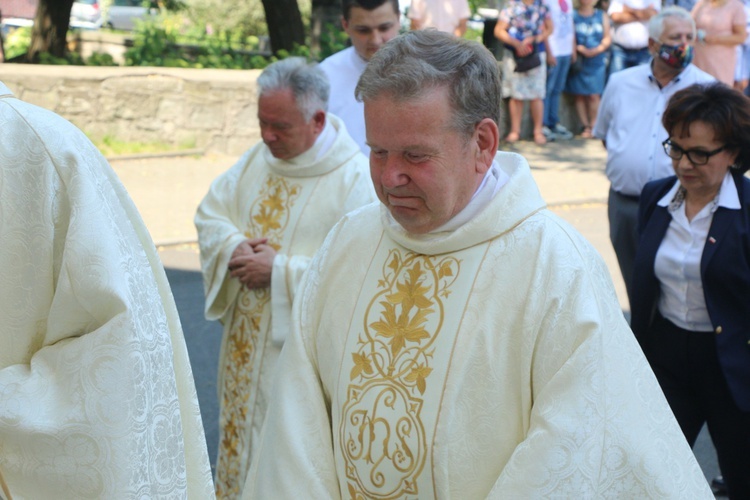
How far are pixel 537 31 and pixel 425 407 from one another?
10622mm

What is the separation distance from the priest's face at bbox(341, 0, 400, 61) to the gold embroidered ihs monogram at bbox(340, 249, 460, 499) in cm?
247

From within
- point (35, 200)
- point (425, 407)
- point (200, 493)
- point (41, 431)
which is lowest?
point (200, 493)

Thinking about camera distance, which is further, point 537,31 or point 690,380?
point 537,31

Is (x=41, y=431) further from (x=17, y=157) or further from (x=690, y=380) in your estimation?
(x=690, y=380)

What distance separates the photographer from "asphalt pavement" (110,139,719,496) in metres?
7.06

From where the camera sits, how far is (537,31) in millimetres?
12680

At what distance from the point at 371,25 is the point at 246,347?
157 cm

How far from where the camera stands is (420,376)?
2.61m

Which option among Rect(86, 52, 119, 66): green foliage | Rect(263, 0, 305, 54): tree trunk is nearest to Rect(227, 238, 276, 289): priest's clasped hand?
Rect(86, 52, 119, 66): green foliage

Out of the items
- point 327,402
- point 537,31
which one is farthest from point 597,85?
point 327,402

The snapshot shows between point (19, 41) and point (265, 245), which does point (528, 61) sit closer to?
point (265, 245)

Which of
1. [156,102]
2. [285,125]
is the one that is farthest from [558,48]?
[285,125]

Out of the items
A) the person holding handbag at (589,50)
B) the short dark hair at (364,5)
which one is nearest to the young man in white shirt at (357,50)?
the short dark hair at (364,5)

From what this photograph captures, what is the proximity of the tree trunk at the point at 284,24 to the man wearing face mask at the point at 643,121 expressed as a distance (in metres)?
8.74
